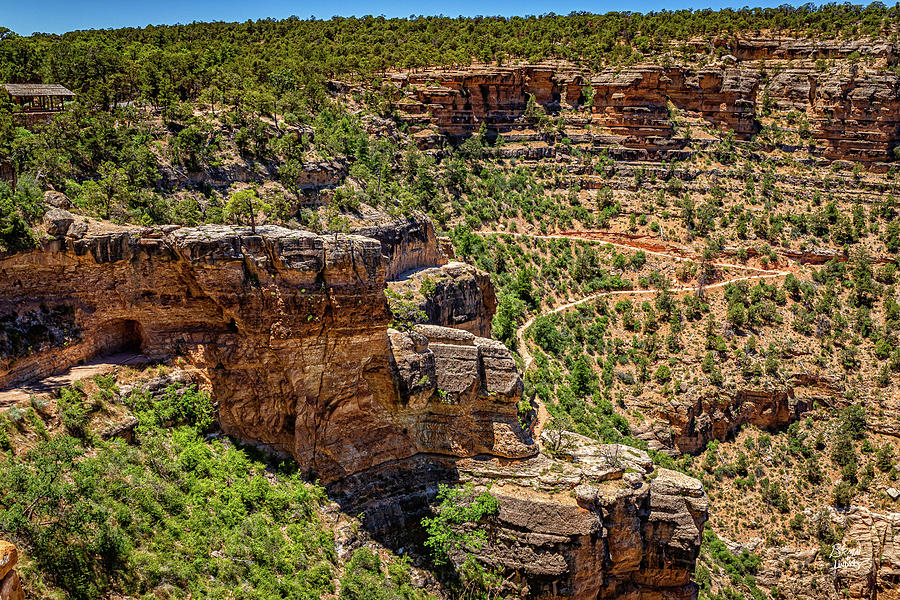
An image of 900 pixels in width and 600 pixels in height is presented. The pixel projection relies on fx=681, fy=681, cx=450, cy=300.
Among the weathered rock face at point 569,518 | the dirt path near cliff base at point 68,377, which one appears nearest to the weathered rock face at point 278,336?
the dirt path near cliff base at point 68,377

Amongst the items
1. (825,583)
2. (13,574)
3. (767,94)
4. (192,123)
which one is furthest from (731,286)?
(13,574)

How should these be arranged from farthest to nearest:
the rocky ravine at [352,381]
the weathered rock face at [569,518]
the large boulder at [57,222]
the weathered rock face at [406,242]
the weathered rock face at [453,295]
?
1. the weathered rock face at [406,242]
2. the weathered rock face at [453,295]
3. the weathered rock face at [569,518]
4. the rocky ravine at [352,381]
5. the large boulder at [57,222]

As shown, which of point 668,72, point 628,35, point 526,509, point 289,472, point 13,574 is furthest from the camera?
point 628,35

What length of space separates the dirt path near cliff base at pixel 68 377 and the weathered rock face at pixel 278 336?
0.54 meters

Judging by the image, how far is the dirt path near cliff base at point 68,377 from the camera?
29.3m

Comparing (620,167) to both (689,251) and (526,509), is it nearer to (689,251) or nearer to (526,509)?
(689,251)

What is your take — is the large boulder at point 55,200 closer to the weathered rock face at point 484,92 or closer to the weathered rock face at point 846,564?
the weathered rock face at point 846,564

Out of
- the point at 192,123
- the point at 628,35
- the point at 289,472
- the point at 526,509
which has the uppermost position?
the point at 628,35

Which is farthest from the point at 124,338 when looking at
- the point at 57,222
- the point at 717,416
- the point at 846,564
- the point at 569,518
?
the point at 846,564

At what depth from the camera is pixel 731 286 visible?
82875mm

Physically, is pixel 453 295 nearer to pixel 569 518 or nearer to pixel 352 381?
pixel 352 381

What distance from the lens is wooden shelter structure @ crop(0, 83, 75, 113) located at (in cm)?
5425

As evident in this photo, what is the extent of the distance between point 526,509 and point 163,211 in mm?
31820

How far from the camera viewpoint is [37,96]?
5525 cm
